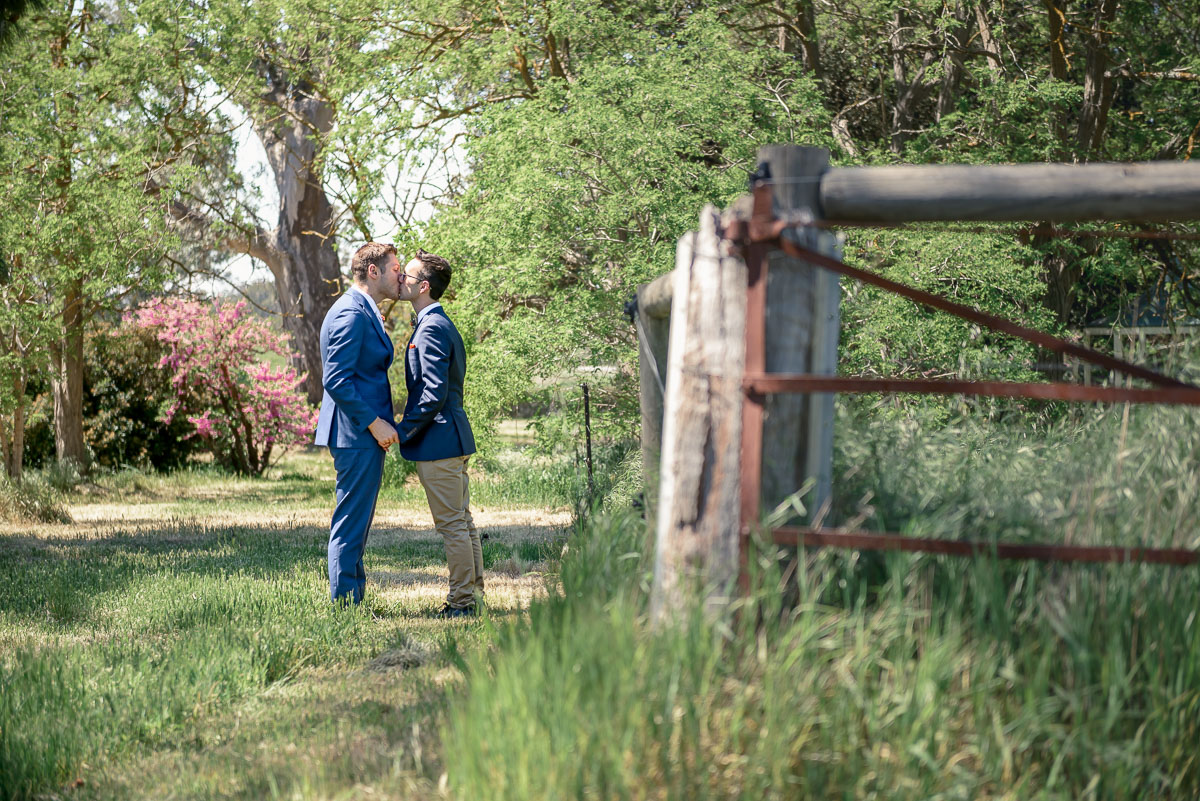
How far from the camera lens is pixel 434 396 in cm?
582

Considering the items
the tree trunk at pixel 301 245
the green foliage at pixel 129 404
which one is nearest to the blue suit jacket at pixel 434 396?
the green foliage at pixel 129 404

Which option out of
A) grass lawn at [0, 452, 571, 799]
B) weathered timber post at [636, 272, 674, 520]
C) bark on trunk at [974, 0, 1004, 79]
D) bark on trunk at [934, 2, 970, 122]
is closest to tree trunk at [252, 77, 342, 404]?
bark on trunk at [934, 2, 970, 122]

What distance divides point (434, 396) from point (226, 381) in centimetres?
1186

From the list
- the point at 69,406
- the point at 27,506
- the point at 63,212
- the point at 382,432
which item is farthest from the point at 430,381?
the point at 69,406

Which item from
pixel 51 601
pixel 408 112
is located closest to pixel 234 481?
pixel 408 112

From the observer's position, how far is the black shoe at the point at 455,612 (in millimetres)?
5885

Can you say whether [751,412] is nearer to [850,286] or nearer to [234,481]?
[850,286]

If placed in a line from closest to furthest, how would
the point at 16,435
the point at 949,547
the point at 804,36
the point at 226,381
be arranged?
the point at 949,547 < the point at 16,435 < the point at 804,36 < the point at 226,381

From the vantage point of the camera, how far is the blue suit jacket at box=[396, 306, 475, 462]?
583cm

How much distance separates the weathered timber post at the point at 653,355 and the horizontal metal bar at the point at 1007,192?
1272mm

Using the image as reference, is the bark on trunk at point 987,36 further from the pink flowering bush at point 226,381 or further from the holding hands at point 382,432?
the pink flowering bush at point 226,381

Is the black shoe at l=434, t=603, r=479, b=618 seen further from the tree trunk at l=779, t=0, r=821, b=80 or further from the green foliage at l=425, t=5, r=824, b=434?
the tree trunk at l=779, t=0, r=821, b=80

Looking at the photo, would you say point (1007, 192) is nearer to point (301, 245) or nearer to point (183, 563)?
point (183, 563)

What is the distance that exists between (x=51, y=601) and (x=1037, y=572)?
5675 millimetres
